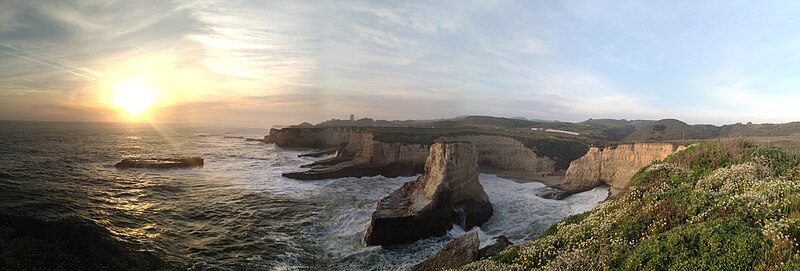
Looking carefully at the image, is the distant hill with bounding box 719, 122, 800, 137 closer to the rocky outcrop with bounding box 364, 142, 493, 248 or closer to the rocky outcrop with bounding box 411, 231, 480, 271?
the rocky outcrop with bounding box 364, 142, 493, 248

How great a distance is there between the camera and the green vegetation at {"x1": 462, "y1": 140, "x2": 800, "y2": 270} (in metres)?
6.04

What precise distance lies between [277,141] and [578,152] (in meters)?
63.8

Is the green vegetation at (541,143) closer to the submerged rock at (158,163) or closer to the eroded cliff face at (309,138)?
the eroded cliff face at (309,138)

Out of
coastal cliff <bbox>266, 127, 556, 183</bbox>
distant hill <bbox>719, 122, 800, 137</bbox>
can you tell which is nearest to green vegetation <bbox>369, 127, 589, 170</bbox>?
coastal cliff <bbox>266, 127, 556, 183</bbox>

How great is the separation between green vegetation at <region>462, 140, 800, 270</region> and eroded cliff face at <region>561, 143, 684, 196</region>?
24338 mm

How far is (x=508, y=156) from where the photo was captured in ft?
175

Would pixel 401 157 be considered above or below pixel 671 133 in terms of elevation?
below

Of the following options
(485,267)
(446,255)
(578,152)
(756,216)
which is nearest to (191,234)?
(446,255)

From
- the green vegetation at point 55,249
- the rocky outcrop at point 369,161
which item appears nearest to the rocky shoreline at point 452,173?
the rocky outcrop at point 369,161

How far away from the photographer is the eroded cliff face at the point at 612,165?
33.8m

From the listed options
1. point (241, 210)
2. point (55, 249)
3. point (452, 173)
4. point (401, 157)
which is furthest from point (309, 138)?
point (55, 249)

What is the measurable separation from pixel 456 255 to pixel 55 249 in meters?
13.2

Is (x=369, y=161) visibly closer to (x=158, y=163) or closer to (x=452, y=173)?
(x=452, y=173)

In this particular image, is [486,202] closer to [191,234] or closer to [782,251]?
[191,234]
